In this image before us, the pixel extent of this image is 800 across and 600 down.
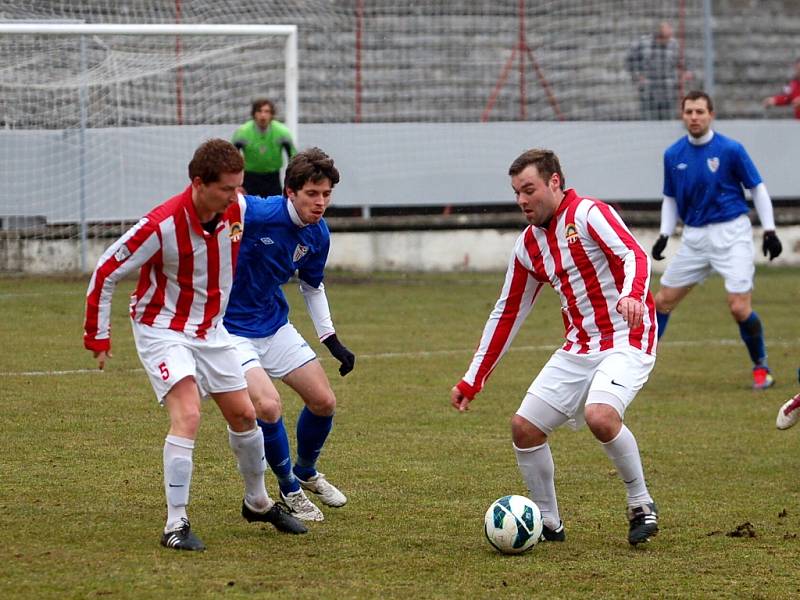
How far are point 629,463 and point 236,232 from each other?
1958 mm

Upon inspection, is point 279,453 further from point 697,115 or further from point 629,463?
point 697,115

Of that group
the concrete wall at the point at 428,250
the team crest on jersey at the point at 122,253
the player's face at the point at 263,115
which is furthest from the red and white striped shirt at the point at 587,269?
the concrete wall at the point at 428,250

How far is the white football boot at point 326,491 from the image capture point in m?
6.39

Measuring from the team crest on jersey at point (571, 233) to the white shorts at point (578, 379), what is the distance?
1.65ft

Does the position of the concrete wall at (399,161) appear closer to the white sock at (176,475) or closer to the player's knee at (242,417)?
the player's knee at (242,417)

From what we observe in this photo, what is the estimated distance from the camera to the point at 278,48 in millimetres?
17062

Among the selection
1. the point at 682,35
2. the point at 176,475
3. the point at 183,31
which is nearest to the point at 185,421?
the point at 176,475

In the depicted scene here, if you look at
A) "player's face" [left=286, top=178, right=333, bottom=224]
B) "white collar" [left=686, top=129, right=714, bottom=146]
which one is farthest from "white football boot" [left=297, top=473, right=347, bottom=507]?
"white collar" [left=686, top=129, right=714, bottom=146]

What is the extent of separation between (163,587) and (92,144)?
11.8 m

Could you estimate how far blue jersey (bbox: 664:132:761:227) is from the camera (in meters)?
10.3

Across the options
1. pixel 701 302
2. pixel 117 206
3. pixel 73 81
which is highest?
pixel 73 81

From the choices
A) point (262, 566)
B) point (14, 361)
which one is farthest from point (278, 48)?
point (262, 566)

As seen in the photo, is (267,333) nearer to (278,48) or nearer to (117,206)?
(117,206)

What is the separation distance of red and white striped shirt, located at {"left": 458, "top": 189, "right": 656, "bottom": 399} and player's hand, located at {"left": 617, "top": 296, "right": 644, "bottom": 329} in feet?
0.71
